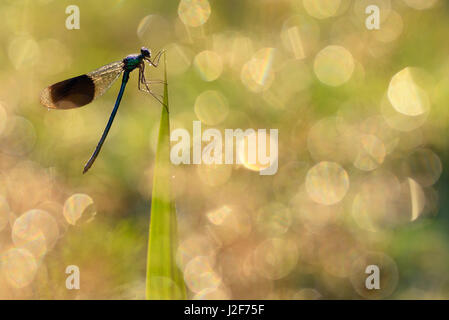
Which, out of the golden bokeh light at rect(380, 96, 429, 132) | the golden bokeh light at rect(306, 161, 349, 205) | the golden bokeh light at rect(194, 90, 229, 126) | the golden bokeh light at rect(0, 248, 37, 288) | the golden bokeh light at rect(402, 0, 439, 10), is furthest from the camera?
the golden bokeh light at rect(402, 0, 439, 10)

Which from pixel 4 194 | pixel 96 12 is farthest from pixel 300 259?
pixel 96 12

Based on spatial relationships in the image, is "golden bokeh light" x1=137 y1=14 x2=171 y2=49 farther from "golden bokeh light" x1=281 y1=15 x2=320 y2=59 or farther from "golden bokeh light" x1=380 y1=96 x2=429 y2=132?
"golden bokeh light" x1=380 y1=96 x2=429 y2=132

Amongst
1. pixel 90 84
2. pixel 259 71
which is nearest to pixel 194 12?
pixel 259 71

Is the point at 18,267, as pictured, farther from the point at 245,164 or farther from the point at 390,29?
the point at 390,29

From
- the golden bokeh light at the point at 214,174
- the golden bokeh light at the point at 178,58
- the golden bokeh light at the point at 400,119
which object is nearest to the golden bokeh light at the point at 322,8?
the golden bokeh light at the point at 400,119

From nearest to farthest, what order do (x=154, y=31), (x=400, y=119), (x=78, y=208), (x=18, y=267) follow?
(x=18, y=267) → (x=78, y=208) → (x=400, y=119) → (x=154, y=31)

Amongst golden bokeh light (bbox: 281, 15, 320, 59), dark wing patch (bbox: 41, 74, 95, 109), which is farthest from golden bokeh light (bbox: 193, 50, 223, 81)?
dark wing patch (bbox: 41, 74, 95, 109)

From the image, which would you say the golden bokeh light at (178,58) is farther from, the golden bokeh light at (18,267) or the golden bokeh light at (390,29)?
the golden bokeh light at (18,267)

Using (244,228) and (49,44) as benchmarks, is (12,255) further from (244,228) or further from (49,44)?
(49,44)
